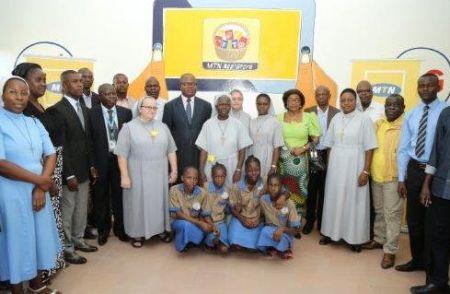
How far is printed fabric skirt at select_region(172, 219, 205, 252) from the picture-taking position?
12.2ft

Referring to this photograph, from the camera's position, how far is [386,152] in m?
3.82

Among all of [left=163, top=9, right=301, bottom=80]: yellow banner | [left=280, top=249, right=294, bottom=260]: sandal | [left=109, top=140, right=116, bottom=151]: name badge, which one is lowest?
[left=280, top=249, right=294, bottom=260]: sandal

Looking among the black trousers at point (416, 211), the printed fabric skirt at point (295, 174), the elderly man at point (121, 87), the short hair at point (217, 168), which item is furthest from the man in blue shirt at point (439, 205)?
the elderly man at point (121, 87)

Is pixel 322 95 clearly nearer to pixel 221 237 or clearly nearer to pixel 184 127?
pixel 184 127

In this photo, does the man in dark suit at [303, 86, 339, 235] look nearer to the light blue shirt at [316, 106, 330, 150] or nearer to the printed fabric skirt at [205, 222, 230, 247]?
the light blue shirt at [316, 106, 330, 150]

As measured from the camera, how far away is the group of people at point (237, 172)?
122 inches

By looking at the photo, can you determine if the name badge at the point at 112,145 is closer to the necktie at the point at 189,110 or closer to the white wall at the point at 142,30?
the necktie at the point at 189,110

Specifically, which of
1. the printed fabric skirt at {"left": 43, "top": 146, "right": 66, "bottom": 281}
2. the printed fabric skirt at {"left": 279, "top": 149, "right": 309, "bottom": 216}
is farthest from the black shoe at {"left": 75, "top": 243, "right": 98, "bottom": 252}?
the printed fabric skirt at {"left": 279, "top": 149, "right": 309, "bottom": 216}

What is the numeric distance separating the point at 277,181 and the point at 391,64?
252 cm

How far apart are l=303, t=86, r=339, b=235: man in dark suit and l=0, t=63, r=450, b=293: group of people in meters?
0.01

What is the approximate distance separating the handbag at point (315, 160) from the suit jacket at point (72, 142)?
2479 mm

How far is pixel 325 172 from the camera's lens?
4508 mm

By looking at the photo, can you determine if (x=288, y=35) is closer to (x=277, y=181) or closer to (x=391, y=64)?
(x=391, y=64)

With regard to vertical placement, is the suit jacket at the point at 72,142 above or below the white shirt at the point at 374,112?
below
